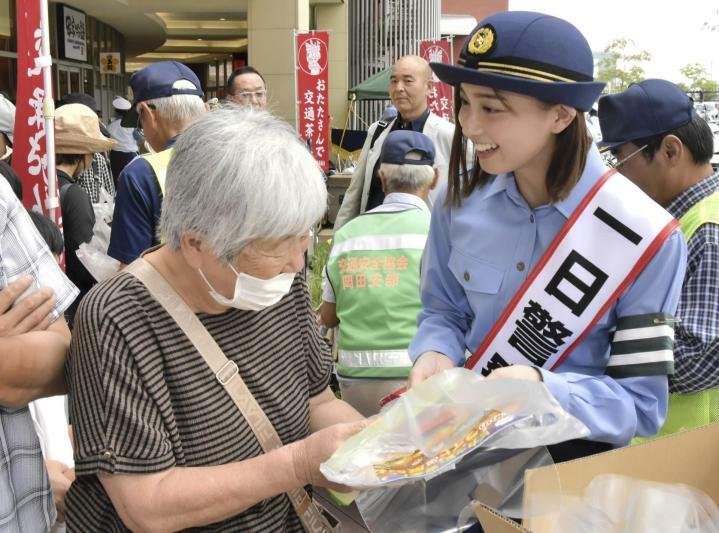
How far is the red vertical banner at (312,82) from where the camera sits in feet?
33.2

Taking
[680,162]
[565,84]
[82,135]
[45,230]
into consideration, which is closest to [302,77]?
[82,135]

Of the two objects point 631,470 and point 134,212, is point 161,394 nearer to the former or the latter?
point 631,470

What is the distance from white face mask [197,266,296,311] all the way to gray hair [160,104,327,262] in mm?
68

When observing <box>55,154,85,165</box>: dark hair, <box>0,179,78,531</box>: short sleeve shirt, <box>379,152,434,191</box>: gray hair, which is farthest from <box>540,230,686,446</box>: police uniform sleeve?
<box>55,154,85,165</box>: dark hair

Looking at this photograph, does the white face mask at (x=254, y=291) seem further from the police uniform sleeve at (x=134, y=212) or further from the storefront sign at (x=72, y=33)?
the storefront sign at (x=72, y=33)

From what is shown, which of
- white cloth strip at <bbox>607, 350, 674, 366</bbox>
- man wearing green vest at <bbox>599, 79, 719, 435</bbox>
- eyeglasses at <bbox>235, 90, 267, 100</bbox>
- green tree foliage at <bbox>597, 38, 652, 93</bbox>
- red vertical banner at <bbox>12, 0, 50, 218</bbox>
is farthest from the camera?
green tree foliage at <bbox>597, 38, 652, 93</bbox>

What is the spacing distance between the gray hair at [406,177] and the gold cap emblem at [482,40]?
194 cm

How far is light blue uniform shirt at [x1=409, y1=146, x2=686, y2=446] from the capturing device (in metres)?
1.59

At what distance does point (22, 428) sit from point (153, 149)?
2468 millimetres

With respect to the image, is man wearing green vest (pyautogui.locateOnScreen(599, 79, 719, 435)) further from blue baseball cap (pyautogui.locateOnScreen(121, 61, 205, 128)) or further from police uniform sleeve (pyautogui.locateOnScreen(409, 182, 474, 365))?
blue baseball cap (pyautogui.locateOnScreen(121, 61, 205, 128))

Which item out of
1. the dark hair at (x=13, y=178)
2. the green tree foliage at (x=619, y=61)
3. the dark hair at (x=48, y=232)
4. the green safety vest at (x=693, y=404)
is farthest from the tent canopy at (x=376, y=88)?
the green tree foliage at (x=619, y=61)

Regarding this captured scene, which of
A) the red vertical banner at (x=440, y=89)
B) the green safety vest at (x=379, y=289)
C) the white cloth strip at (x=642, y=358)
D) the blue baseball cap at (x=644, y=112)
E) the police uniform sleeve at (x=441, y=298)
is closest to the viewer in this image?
the white cloth strip at (x=642, y=358)

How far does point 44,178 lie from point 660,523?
360 centimetres

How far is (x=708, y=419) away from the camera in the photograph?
2299 millimetres
